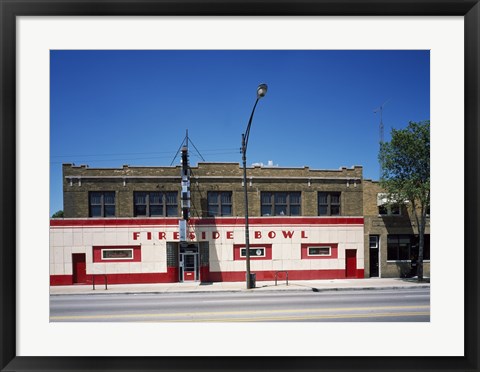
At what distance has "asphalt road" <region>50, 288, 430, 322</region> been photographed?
852 centimetres

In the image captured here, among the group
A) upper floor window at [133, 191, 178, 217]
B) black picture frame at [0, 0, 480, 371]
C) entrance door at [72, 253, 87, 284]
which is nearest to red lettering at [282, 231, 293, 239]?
upper floor window at [133, 191, 178, 217]

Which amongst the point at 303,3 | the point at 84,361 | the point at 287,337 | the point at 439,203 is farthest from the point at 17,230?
the point at 439,203

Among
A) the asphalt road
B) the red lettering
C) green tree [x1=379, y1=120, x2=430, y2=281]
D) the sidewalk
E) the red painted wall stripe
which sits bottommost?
the sidewalk

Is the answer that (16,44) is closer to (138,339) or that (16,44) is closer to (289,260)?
(138,339)

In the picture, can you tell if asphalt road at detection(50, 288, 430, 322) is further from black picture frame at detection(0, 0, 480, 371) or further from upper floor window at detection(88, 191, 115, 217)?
upper floor window at detection(88, 191, 115, 217)

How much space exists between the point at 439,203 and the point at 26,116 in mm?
6125

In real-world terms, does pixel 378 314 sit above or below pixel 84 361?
below

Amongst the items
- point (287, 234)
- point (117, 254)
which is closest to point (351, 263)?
point (287, 234)

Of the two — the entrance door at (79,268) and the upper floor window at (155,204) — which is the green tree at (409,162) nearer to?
the upper floor window at (155,204)

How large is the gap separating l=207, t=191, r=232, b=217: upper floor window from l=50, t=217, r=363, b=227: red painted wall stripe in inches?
17.8

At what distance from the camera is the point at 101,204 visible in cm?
1730

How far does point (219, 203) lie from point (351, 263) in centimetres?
919

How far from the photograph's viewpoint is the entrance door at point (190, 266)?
17.5 meters

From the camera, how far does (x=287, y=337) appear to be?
471 centimetres
